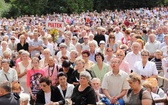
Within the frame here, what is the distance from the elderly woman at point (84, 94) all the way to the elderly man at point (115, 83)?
2.10 ft

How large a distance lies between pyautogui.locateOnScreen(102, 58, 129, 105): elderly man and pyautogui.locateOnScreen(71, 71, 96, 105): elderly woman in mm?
639

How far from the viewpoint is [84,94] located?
22.5 ft

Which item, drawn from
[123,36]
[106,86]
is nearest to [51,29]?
[123,36]

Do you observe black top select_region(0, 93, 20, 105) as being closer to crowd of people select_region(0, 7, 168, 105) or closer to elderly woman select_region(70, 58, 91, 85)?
crowd of people select_region(0, 7, 168, 105)

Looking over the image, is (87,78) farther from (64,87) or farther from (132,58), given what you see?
(132,58)

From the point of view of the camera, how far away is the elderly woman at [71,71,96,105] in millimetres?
6844

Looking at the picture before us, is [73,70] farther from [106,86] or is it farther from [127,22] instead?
[127,22]

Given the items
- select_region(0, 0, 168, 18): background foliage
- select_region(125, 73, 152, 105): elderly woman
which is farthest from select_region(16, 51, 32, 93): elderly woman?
select_region(0, 0, 168, 18): background foliage

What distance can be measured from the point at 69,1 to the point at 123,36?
93.2ft

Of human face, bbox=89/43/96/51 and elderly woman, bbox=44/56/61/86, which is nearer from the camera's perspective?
elderly woman, bbox=44/56/61/86

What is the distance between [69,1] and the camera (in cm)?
4172

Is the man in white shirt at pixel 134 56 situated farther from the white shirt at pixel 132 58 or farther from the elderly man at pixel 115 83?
the elderly man at pixel 115 83

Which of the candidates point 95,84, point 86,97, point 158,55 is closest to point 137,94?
point 86,97

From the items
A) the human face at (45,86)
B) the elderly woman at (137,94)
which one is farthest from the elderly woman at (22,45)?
the elderly woman at (137,94)
